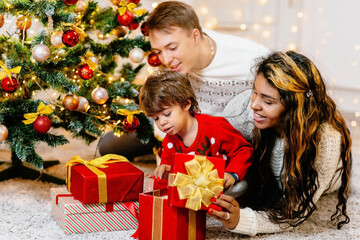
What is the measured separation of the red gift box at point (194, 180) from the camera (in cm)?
125

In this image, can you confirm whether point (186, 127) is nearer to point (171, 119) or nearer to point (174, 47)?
point (171, 119)

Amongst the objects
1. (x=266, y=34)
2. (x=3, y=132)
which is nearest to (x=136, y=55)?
(x=3, y=132)

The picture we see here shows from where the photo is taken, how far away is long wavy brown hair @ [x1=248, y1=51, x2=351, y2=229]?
1394 millimetres

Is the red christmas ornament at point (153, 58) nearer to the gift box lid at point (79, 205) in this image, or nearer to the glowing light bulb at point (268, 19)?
the gift box lid at point (79, 205)

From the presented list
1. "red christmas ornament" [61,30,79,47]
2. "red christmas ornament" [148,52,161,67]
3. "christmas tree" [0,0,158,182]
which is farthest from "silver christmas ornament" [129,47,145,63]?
"red christmas ornament" [61,30,79,47]

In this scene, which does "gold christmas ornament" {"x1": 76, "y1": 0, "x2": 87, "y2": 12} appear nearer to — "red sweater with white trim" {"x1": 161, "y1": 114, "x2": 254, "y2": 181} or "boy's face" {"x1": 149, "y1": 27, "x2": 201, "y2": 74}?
"boy's face" {"x1": 149, "y1": 27, "x2": 201, "y2": 74}

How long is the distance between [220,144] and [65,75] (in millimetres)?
613

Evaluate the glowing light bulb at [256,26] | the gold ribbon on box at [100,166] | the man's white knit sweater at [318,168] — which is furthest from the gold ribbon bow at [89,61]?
the glowing light bulb at [256,26]

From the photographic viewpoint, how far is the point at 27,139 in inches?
63.4

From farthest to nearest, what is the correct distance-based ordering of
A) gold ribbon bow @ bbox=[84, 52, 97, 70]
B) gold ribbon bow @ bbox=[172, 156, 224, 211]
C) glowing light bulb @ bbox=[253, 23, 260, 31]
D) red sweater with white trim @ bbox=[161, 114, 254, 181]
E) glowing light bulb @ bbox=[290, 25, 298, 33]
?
glowing light bulb @ bbox=[253, 23, 260, 31]
glowing light bulb @ bbox=[290, 25, 298, 33]
gold ribbon bow @ bbox=[84, 52, 97, 70]
red sweater with white trim @ bbox=[161, 114, 254, 181]
gold ribbon bow @ bbox=[172, 156, 224, 211]

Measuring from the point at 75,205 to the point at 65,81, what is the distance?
44cm

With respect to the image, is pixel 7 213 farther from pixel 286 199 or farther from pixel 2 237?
pixel 286 199

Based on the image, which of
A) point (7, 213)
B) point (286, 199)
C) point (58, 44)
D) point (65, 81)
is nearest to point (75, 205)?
point (7, 213)

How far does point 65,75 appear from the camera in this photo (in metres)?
1.67
